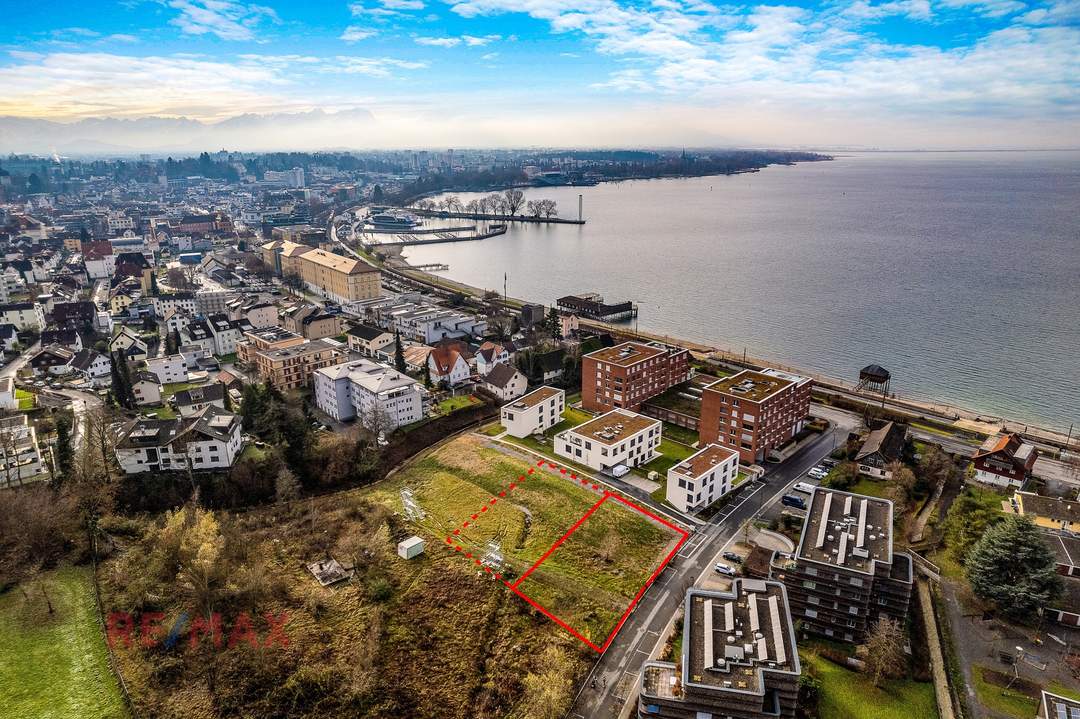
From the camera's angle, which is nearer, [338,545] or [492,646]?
[492,646]

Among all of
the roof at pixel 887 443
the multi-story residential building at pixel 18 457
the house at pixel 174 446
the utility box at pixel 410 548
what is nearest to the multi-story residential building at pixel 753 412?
the roof at pixel 887 443

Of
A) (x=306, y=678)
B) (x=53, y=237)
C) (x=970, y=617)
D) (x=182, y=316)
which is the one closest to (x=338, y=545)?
(x=306, y=678)

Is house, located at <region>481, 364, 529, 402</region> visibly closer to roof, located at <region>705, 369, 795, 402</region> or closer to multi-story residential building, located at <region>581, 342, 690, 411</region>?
multi-story residential building, located at <region>581, 342, 690, 411</region>

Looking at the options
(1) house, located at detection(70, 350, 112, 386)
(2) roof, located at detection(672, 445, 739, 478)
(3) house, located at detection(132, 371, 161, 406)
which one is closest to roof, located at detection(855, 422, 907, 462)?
(2) roof, located at detection(672, 445, 739, 478)

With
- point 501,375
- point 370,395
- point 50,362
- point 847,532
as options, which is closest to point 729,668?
point 847,532

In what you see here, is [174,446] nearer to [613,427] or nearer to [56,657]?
[56,657]

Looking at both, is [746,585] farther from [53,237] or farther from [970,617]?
[53,237]

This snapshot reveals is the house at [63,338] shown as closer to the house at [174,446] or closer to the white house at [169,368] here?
the white house at [169,368]
